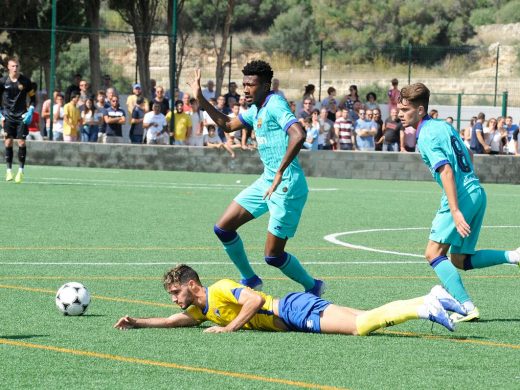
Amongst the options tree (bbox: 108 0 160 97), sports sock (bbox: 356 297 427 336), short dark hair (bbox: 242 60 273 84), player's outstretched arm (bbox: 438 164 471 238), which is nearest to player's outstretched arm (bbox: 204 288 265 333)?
sports sock (bbox: 356 297 427 336)

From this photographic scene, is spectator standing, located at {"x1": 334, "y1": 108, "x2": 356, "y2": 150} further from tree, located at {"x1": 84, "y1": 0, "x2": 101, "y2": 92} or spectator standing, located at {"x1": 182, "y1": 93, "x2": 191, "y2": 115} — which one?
tree, located at {"x1": 84, "y1": 0, "x2": 101, "y2": 92}

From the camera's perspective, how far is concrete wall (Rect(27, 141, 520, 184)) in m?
27.8

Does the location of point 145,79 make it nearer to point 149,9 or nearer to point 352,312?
point 149,9

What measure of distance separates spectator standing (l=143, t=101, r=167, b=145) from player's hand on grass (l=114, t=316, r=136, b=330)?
21077 millimetres

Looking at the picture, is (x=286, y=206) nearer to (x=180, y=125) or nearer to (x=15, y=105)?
(x=15, y=105)

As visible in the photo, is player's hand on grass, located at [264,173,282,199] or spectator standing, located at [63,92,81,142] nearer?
player's hand on grass, located at [264,173,282,199]

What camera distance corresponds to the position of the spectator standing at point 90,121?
29.7 meters

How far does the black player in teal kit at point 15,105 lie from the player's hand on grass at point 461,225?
14.7 m

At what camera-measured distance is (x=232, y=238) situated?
34.0 feet

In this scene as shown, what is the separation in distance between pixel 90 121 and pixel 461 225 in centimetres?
2203

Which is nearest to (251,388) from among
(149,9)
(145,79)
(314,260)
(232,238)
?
(232,238)

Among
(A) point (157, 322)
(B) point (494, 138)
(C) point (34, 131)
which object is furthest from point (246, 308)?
(B) point (494, 138)

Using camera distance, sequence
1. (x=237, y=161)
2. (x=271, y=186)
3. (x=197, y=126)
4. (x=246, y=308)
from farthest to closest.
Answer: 1. (x=197, y=126)
2. (x=237, y=161)
3. (x=271, y=186)
4. (x=246, y=308)

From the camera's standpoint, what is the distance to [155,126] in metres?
29.5
